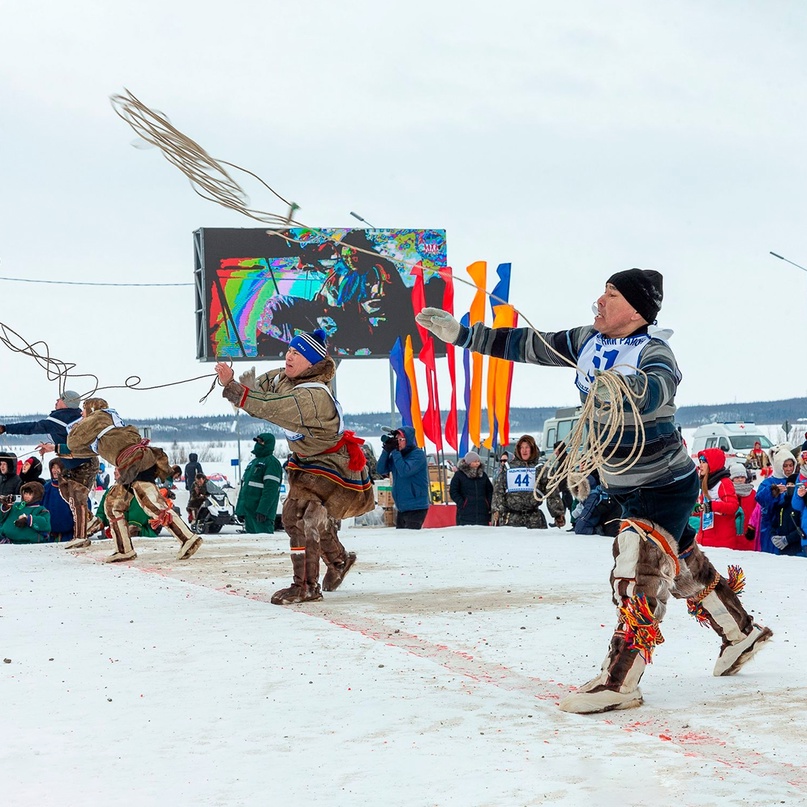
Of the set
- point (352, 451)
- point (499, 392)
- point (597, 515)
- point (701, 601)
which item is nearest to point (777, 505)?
point (597, 515)

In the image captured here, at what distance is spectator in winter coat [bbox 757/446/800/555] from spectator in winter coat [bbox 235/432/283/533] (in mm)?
5540

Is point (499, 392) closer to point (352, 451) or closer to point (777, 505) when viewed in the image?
point (777, 505)

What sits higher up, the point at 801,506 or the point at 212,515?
the point at 801,506

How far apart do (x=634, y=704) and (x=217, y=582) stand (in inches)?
182

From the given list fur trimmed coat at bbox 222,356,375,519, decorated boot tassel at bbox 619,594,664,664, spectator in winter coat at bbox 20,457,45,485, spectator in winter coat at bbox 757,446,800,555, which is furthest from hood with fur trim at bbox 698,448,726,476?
spectator in winter coat at bbox 20,457,45,485

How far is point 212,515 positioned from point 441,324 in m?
13.2

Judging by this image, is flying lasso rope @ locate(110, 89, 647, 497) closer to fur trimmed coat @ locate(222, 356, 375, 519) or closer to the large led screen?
fur trimmed coat @ locate(222, 356, 375, 519)

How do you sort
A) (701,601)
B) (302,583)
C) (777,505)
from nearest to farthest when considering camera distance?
(701,601), (302,583), (777,505)

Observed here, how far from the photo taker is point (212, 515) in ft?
57.3

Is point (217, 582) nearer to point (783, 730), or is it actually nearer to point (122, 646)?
point (122, 646)

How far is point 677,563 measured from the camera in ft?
14.7

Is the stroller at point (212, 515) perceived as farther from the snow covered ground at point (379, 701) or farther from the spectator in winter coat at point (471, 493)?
the snow covered ground at point (379, 701)

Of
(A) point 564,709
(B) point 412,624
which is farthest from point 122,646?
(A) point 564,709

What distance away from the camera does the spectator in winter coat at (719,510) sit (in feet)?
35.7
